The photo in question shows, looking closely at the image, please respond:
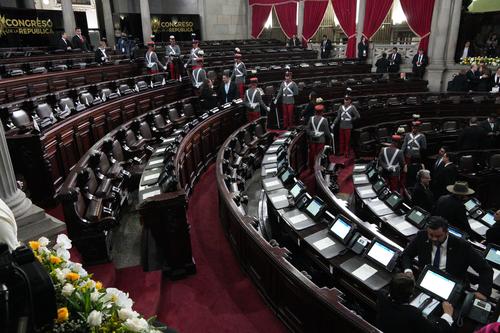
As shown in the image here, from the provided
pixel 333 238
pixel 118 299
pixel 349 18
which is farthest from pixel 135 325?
pixel 349 18

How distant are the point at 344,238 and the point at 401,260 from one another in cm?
59

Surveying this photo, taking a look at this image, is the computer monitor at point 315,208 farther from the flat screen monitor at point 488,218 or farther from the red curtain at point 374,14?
the red curtain at point 374,14

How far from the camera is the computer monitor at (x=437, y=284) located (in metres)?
3.16

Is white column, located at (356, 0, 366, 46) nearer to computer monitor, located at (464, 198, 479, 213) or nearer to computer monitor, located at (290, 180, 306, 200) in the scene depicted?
computer monitor, located at (464, 198, 479, 213)

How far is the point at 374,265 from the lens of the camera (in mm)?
3676

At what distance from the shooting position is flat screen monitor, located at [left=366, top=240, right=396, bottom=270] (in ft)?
11.9

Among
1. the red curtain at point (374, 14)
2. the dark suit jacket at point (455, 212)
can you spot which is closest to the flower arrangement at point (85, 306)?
the dark suit jacket at point (455, 212)

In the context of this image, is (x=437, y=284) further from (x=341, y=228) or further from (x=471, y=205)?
(x=471, y=205)

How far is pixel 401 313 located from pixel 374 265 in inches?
45.3

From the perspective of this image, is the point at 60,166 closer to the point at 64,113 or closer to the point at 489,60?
the point at 64,113

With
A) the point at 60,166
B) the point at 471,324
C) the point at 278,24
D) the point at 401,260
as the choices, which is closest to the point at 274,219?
the point at 401,260

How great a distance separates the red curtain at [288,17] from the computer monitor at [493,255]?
18698 mm

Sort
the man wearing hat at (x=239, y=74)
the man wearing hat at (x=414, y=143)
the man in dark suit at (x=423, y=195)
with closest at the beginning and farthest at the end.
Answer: the man in dark suit at (x=423, y=195) < the man wearing hat at (x=414, y=143) < the man wearing hat at (x=239, y=74)

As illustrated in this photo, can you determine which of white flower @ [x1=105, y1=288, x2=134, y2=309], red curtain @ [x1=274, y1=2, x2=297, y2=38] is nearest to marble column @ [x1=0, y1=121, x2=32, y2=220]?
white flower @ [x1=105, y1=288, x2=134, y2=309]
